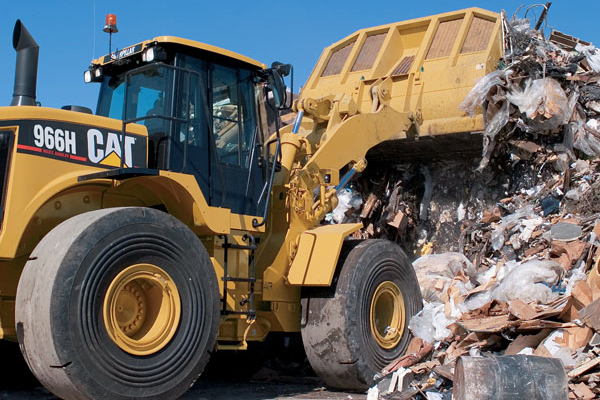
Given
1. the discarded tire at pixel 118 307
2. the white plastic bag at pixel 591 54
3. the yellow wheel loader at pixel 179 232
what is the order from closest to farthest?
the discarded tire at pixel 118 307
the yellow wheel loader at pixel 179 232
the white plastic bag at pixel 591 54

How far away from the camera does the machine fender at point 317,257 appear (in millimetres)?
5832

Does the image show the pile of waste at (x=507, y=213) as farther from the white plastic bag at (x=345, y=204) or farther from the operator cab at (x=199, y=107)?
the operator cab at (x=199, y=107)

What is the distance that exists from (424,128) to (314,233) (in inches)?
99.0

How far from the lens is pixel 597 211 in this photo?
764cm

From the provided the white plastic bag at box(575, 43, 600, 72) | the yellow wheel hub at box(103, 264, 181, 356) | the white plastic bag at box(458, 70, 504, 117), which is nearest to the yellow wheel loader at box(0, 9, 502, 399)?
the yellow wheel hub at box(103, 264, 181, 356)

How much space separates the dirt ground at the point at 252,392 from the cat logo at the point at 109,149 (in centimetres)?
174

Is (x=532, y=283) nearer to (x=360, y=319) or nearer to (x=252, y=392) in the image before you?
(x=360, y=319)

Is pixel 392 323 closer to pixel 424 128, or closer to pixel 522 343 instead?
pixel 522 343

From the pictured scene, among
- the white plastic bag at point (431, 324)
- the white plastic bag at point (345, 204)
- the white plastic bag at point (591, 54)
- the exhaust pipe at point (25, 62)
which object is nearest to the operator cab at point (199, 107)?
the exhaust pipe at point (25, 62)

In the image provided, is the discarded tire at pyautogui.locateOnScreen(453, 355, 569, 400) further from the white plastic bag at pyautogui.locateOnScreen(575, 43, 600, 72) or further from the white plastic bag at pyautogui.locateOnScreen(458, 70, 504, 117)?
the white plastic bag at pyautogui.locateOnScreen(575, 43, 600, 72)

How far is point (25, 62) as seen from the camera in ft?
16.7

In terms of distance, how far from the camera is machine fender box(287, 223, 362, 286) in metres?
5.83

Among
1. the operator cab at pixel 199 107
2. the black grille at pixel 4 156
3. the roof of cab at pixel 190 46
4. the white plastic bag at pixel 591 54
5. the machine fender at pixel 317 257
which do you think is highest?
the white plastic bag at pixel 591 54

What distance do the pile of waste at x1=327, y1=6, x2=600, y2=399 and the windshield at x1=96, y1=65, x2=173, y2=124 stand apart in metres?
2.57
